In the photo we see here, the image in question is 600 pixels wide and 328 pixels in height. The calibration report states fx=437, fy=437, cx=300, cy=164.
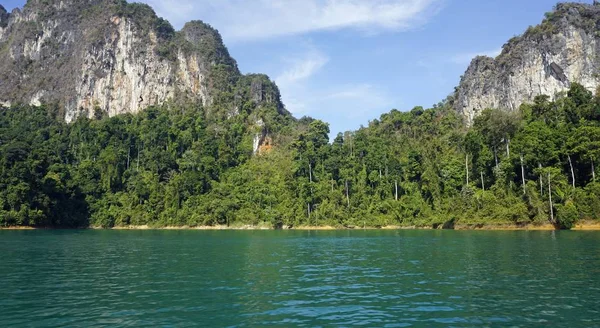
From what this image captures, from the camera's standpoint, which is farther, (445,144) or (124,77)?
(124,77)

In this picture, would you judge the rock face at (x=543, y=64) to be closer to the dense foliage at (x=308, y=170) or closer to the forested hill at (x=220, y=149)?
the dense foliage at (x=308, y=170)

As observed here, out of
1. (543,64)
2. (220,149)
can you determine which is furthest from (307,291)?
(543,64)

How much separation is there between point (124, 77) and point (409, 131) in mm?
100349

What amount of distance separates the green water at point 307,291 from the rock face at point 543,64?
9248 cm

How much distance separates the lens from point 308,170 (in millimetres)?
107375

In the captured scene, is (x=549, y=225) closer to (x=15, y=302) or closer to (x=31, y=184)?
(x=15, y=302)

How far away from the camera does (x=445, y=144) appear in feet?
324

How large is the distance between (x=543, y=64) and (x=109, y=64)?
13611 centimetres

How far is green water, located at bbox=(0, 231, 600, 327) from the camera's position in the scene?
46.0ft

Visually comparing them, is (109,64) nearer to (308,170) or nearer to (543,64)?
(308,170)

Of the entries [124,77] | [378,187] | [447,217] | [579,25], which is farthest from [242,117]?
[579,25]

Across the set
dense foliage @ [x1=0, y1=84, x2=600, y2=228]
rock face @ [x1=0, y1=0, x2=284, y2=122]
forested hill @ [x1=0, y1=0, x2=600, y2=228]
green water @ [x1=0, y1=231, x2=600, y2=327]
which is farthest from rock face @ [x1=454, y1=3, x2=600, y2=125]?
green water @ [x1=0, y1=231, x2=600, y2=327]

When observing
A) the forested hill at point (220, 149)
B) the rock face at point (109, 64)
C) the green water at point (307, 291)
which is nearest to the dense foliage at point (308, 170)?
the forested hill at point (220, 149)

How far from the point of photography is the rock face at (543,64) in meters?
105
